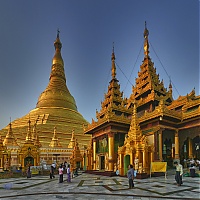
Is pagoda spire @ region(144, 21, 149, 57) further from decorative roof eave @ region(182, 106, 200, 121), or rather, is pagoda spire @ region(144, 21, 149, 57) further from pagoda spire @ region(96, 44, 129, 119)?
decorative roof eave @ region(182, 106, 200, 121)

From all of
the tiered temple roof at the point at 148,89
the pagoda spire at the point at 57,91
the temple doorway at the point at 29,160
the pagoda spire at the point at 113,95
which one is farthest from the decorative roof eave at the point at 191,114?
the pagoda spire at the point at 57,91

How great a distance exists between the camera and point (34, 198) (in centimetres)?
939

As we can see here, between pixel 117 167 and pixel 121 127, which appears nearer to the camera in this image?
pixel 117 167

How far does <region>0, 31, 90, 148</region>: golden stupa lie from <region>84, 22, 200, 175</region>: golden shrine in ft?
52.2

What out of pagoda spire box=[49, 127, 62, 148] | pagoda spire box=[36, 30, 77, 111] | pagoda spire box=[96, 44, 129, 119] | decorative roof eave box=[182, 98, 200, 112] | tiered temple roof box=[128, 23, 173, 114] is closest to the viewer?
decorative roof eave box=[182, 98, 200, 112]

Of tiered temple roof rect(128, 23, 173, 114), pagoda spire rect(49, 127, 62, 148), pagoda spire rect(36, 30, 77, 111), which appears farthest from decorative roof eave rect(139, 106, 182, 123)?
pagoda spire rect(36, 30, 77, 111)

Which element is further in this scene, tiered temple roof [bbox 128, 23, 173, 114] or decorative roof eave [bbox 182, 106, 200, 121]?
tiered temple roof [bbox 128, 23, 173, 114]

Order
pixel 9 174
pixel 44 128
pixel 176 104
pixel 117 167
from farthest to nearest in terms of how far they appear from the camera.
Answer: pixel 44 128, pixel 176 104, pixel 9 174, pixel 117 167

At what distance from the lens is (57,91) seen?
184 feet

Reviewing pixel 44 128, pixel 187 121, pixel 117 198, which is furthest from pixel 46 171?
pixel 44 128

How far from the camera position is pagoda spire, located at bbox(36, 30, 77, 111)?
53.4 m

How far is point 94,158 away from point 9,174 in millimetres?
9130

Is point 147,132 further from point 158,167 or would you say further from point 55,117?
point 55,117

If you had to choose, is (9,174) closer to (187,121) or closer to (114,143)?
(114,143)
